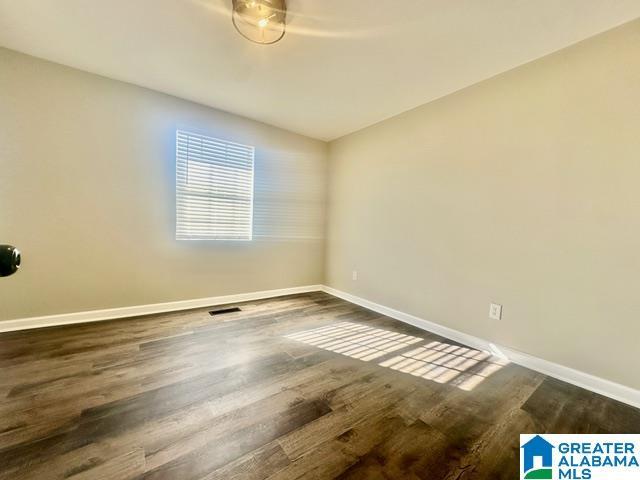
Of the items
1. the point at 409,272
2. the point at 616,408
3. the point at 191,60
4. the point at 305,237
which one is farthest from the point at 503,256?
the point at 191,60

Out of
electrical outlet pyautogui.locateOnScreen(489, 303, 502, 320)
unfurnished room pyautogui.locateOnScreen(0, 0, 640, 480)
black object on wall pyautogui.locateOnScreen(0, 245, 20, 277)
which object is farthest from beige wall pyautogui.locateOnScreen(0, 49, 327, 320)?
electrical outlet pyautogui.locateOnScreen(489, 303, 502, 320)

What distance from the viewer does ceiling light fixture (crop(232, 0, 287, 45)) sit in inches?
57.1

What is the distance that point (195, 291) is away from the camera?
9.39 feet

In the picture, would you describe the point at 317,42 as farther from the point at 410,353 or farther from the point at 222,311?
the point at 222,311

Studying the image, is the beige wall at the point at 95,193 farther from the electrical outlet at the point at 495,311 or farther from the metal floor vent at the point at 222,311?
the electrical outlet at the point at 495,311

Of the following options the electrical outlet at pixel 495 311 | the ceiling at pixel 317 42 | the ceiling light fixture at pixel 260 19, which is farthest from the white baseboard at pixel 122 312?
the ceiling light fixture at pixel 260 19

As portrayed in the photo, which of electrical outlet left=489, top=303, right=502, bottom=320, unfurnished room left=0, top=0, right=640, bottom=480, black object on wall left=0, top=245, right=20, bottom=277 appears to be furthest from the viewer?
electrical outlet left=489, top=303, right=502, bottom=320

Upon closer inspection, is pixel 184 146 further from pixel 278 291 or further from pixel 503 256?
pixel 503 256

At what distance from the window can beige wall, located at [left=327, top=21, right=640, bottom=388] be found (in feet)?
5.94

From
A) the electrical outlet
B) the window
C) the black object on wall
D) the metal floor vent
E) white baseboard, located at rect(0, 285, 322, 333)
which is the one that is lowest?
the metal floor vent

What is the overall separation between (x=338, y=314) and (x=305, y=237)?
4.19 ft

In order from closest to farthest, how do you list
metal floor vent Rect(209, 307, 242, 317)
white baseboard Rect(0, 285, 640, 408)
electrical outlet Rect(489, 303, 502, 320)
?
white baseboard Rect(0, 285, 640, 408) < electrical outlet Rect(489, 303, 502, 320) < metal floor vent Rect(209, 307, 242, 317)

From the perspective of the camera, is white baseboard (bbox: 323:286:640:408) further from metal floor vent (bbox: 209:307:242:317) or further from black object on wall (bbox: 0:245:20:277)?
black object on wall (bbox: 0:245:20:277)

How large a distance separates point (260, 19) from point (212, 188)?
1798 millimetres
